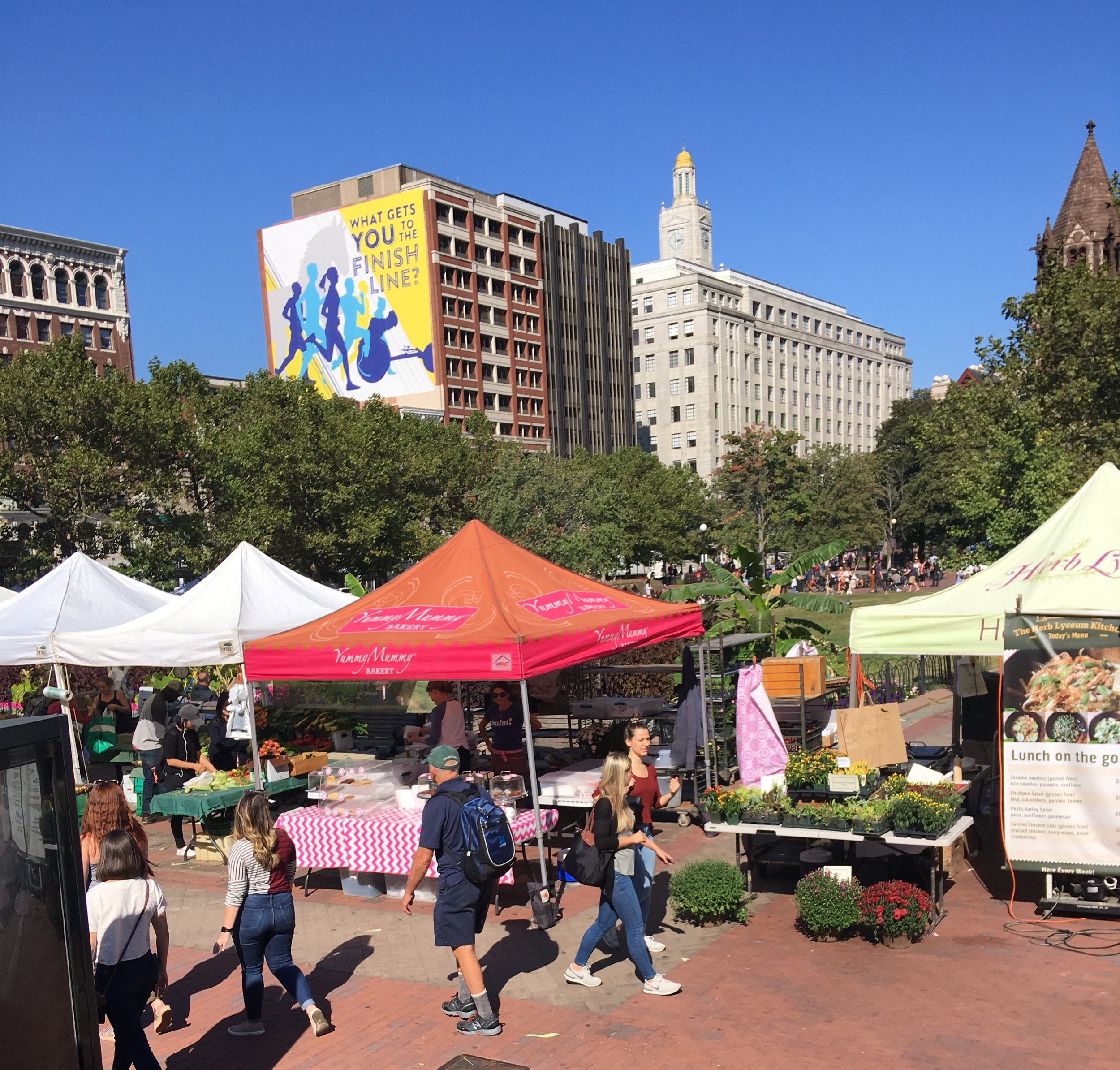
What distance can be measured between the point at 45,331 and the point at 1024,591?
269ft

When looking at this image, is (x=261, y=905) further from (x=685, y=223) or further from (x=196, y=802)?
(x=685, y=223)

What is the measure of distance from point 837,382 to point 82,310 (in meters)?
114

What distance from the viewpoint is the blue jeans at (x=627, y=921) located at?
7.34 m

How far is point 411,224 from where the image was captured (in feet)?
291

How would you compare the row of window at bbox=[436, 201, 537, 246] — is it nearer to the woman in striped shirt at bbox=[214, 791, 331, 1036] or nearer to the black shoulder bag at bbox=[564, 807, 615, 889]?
the black shoulder bag at bbox=[564, 807, 615, 889]

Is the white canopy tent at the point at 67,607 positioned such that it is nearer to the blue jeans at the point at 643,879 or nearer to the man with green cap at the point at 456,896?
the man with green cap at the point at 456,896

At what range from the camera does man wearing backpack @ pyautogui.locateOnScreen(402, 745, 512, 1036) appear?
271 inches

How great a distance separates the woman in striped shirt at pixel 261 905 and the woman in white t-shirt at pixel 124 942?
729mm

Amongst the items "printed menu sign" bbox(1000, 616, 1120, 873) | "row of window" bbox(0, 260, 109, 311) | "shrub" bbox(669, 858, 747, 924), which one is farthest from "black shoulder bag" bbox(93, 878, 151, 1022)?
"row of window" bbox(0, 260, 109, 311)

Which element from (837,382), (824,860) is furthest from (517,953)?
(837,382)

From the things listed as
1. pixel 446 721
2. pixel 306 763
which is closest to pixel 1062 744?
pixel 446 721

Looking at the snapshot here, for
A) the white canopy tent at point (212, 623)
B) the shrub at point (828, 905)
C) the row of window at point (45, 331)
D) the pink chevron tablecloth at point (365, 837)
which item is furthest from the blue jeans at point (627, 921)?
the row of window at point (45, 331)

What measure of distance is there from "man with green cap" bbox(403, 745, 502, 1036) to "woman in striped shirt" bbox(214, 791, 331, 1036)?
840mm

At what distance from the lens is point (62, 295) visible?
79438 mm
